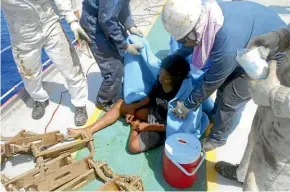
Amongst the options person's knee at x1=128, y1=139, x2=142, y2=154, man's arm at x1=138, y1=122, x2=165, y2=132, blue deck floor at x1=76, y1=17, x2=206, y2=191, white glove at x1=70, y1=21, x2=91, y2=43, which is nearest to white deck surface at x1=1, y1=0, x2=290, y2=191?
blue deck floor at x1=76, y1=17, x2=206, y2=191

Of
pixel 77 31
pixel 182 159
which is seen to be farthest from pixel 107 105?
pixel 182 159

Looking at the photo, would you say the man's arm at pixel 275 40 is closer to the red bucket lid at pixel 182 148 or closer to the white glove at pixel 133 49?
the red bucket lid at pixel 182 148

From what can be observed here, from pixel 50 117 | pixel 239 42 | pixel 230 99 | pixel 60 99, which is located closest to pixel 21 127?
pixel 50 117

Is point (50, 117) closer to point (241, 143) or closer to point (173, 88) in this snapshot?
point (173, 88)

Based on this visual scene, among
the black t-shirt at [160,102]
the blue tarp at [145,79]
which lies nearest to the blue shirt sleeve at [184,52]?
the blue tarp at [145,79]

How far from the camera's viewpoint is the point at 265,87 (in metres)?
1.54

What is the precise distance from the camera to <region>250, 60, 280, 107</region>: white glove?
1.53m

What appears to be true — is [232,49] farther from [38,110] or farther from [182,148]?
[38,110]

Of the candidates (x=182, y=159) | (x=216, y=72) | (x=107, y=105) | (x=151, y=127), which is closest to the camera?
(x=216, y=72)

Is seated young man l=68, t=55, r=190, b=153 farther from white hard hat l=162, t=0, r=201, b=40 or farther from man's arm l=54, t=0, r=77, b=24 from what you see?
man's arm l=54, t=0, r=77, b=24

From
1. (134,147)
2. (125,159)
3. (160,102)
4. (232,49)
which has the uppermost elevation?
(232,49)

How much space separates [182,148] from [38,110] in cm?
206

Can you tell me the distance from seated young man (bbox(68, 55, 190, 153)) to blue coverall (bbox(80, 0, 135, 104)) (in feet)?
0.89

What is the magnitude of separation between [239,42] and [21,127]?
2738 millimetres
